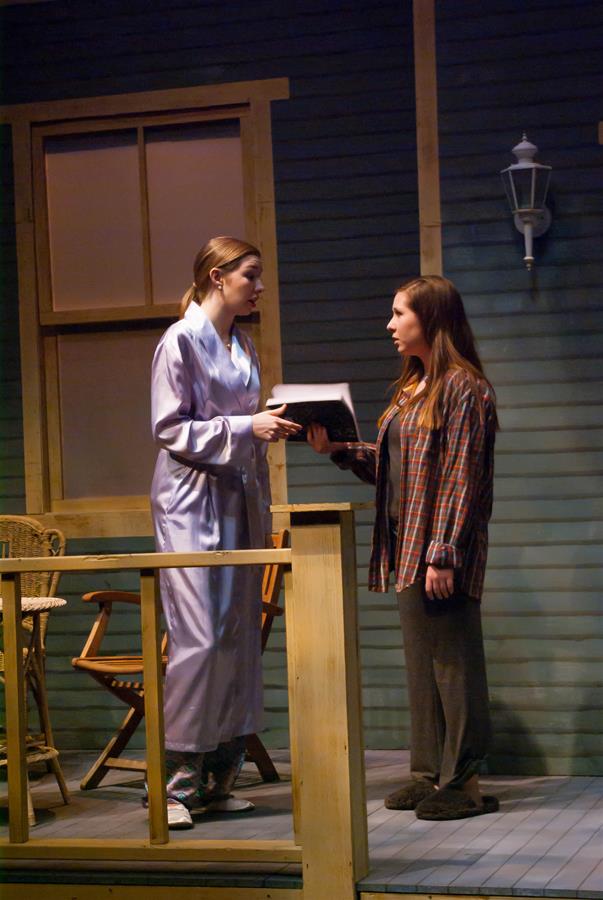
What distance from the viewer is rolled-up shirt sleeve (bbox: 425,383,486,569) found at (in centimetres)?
448

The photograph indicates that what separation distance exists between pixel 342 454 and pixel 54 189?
235 cm

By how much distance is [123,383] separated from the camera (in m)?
6.34

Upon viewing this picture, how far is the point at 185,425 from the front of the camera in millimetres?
4555

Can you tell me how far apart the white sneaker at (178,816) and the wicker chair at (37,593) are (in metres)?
0.63

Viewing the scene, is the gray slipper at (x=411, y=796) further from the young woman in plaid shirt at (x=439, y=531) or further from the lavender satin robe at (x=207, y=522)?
the lavender satin robe at (x=207, y=522)

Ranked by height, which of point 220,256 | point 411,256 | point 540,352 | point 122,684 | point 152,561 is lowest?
point 122,684

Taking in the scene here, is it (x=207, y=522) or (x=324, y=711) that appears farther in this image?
(x=207, y=522)

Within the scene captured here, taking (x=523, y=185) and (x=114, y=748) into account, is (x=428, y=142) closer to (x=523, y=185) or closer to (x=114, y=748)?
(x=523, y=185)

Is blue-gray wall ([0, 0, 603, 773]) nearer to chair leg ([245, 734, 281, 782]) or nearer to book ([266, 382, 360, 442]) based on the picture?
chair leg ([245, 734, 281, 782])

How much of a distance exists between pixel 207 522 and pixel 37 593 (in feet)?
4.13

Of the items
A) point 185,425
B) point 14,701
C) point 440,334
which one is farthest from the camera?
point 440,334

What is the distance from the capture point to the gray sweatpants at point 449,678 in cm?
460

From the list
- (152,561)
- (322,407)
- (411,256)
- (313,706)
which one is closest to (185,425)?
(322,407)

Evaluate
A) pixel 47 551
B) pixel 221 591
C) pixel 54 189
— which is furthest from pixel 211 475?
pixel 54 189
